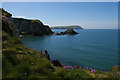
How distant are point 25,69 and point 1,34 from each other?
176 inches

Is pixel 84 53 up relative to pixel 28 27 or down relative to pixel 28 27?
down

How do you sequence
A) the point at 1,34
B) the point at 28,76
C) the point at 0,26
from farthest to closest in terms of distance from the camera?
1. the point at 0,26
2. the point at 1,34
3. the point at 28,76

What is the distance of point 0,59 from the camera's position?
5379mm

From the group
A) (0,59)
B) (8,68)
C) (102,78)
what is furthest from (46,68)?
(102,78)

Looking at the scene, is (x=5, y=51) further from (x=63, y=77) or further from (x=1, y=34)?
(x=63, y=77)

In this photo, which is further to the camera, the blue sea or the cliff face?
the cliff face

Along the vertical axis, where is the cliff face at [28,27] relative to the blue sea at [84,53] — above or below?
above

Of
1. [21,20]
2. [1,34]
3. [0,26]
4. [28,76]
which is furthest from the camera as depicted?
[21,20]

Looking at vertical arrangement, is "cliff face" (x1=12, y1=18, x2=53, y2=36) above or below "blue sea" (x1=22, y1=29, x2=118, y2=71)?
above

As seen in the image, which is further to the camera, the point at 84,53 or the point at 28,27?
the point at 28,27

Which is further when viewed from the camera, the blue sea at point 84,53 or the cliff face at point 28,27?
the cliff face at point 28,27

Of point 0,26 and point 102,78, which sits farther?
point 0,26

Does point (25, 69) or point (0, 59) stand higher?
point (0, 59)

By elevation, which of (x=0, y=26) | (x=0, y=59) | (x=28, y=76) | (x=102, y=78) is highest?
(x=0, y=26)
